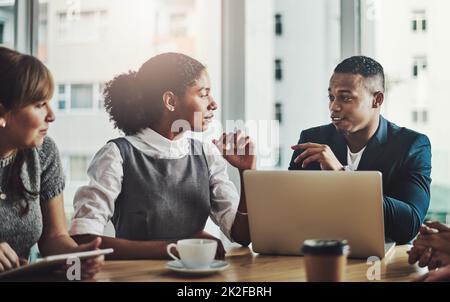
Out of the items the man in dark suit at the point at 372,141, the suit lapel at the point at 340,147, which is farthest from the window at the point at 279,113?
the suit lapel at the point at 340,147

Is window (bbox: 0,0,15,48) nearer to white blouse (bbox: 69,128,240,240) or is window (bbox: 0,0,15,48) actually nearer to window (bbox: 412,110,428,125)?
white blouse (bbox: 69,128,240,240)

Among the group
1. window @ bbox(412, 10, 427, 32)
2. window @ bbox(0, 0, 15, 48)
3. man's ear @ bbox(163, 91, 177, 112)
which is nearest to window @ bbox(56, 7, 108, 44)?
window @ bbox(0, 0, 15, 48)

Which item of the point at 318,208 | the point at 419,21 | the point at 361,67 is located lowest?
the point at 318,208

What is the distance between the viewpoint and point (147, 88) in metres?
1.69

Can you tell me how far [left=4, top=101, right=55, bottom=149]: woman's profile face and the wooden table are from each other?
41cm

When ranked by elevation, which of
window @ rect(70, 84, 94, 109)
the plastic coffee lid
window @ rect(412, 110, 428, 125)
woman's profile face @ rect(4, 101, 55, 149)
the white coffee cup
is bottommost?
the white coffee cup

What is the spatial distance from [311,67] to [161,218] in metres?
0.84

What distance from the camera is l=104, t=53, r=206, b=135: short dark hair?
1653mm

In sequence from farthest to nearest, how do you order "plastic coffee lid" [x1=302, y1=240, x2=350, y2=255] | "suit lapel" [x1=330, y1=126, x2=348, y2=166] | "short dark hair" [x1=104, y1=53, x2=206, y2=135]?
"suit lapel" [x1=330, y1=126, x2=348, y2=166], "short dark hair" [x1=104, y1=53, x2=206, y2=135], "plastic coffee lid" [x1=302, y1=240, x2=350, y2=255]

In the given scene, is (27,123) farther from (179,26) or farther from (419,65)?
(419,65)

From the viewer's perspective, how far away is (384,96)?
191cm

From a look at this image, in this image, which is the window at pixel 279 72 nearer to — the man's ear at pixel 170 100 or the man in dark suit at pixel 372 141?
the man in dark suit at pixel 372 141

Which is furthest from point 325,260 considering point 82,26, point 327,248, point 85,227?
point 82,26

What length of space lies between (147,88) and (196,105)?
0.18 metres
